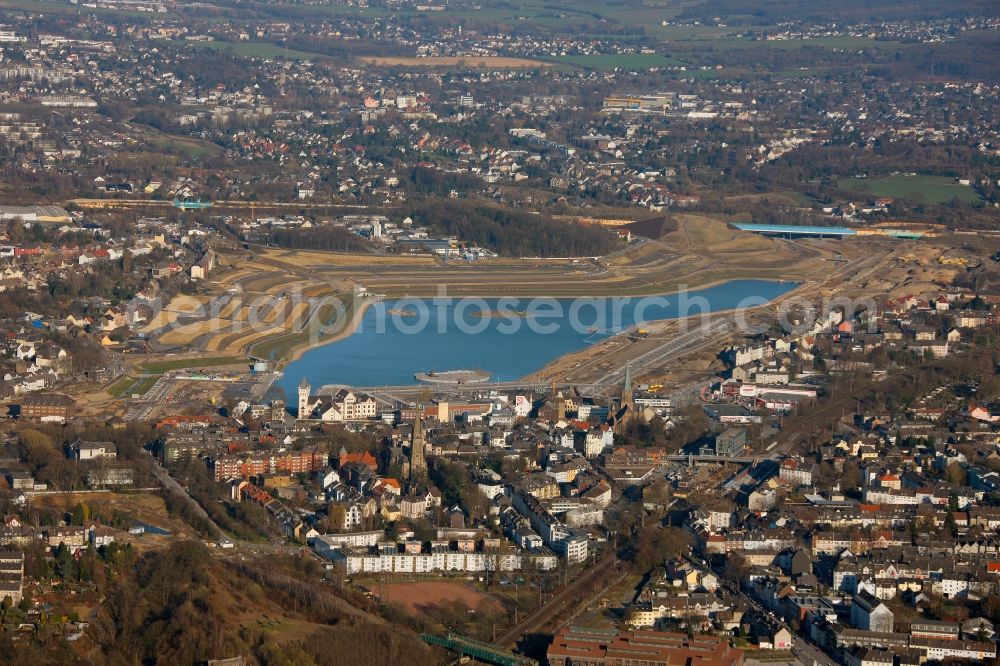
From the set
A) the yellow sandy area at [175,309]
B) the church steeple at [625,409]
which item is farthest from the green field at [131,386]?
the church steeple at [625,409]

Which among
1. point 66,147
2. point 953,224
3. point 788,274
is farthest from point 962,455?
point 66,147

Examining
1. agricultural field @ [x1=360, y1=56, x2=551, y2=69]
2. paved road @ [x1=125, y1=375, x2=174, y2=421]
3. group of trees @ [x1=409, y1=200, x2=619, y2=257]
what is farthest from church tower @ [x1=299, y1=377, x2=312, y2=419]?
agricultural field @ [x1=360, y1=56, x2=551, y2=69]

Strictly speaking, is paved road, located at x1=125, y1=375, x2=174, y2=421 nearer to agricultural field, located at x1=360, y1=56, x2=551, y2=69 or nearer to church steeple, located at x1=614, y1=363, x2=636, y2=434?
church steeple, located at x1=614, y1=363, x2=636, y2=434

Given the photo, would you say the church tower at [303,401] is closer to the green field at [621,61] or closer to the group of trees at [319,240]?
the group of trees at [319,240]

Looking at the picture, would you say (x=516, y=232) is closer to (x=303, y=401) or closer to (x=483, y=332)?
(x=483, y=332)

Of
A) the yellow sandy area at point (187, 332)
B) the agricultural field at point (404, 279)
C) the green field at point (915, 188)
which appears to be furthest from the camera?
the green field at point (915, 188)

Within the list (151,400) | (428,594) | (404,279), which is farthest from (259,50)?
(428,594)
